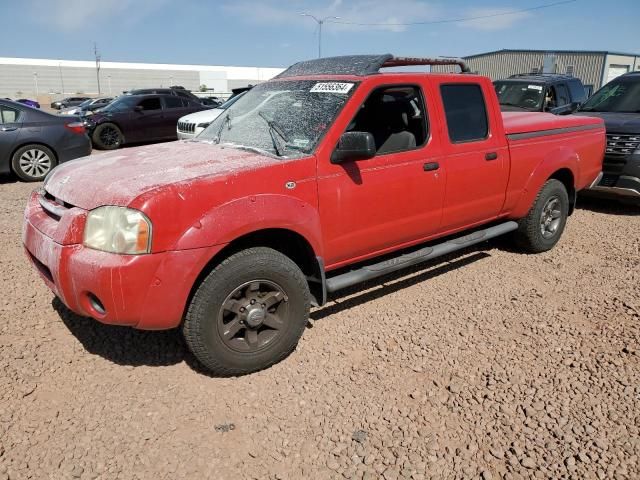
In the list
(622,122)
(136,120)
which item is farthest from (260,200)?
(136,120)

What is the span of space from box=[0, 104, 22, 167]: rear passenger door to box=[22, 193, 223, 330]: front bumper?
724 centimetres

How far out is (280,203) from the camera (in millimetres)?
3004

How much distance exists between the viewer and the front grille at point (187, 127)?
10.7 m

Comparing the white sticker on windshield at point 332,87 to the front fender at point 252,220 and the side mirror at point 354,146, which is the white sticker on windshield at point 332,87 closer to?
the side mirror at point 354,146

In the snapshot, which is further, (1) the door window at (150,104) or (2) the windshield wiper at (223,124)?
(1) the door window at (150,104)

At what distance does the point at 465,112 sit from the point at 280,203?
2.14m

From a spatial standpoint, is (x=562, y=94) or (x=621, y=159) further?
(x=562, y=94)

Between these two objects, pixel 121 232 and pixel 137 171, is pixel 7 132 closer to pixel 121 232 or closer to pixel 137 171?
pixel 137 171

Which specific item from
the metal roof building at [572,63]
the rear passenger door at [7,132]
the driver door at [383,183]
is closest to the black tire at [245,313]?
the driver door at [383,183]

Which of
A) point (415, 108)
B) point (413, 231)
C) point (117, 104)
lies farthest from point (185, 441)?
point (117, 104)

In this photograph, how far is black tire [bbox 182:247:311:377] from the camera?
283 centimetres

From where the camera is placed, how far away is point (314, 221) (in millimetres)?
3193

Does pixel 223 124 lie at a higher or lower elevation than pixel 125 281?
higher

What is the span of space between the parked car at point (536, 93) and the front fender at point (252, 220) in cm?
788
